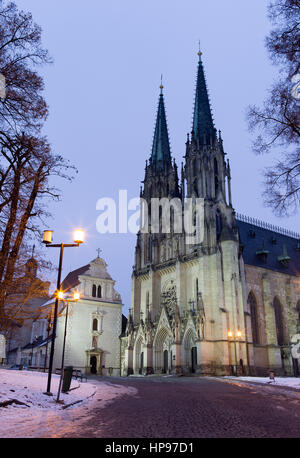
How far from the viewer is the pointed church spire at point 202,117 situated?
54312 millimetres

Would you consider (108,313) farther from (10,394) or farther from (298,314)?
(10,394)

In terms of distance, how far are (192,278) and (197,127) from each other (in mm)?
21735

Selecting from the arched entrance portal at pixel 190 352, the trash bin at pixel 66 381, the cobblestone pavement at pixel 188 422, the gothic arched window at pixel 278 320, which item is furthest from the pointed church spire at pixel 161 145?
the cobblestone pavement at pixel 188 422

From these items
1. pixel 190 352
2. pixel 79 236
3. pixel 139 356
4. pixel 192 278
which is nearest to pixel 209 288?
pixel 192 278

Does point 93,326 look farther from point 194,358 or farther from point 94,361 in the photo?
point 194,358

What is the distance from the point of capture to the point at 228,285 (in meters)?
43.2

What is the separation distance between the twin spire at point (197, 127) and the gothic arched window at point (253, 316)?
21422 millimetres

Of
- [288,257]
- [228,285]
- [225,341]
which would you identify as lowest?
[225,341]

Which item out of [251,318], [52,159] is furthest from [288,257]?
[52,159]

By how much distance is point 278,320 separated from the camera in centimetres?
5000

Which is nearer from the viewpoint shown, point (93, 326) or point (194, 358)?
point (194, 358)

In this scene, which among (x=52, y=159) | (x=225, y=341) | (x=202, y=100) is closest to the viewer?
(x=52, y=159)

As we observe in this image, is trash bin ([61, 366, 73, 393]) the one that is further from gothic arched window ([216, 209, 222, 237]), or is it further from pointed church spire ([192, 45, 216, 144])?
pointed church spire ([192, 45, 216, 144])
